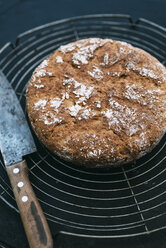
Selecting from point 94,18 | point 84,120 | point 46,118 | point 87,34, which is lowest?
point 84,120

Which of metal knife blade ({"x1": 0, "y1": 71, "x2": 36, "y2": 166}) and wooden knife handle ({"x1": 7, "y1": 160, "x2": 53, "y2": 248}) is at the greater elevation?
metal knife blade ({"x1": 0, "y1": 71, "x2": 36, "y2": 166})

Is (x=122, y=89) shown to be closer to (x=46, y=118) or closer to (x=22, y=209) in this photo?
(x=46, y=118)

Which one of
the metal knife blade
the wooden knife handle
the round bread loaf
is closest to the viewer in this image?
the wooden knife handle

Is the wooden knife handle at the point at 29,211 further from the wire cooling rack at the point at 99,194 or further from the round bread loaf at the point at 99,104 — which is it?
the round bread loaf at the point at 99,104

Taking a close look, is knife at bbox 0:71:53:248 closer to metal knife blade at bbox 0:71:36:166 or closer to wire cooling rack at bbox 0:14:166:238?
metal knife blade at bbox 0:71:36:166

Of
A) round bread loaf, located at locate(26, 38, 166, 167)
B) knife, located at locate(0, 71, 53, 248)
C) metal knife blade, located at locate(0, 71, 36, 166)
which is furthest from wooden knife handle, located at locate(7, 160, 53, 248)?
round bread loaf, located at locate(26, 38, 166, 167)

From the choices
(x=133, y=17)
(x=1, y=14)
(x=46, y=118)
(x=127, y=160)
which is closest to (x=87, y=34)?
(x=133, y=17)
